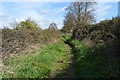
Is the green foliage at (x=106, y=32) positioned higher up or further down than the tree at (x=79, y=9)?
further down

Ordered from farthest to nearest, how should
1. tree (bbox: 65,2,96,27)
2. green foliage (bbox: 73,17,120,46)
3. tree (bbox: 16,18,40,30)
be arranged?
1. tree (bbox: 65,2,96,27)
2. tree (bbox: 16,18,40,30)
3. green foliage (bbox: 73,17,120,46)

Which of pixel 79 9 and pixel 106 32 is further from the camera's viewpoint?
pixel 79 9

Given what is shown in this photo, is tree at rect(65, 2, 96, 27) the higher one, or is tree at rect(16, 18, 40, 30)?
tree at rect(65, 2, 96, 27)

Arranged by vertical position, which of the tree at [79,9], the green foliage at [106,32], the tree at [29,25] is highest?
the tree at [79,9]

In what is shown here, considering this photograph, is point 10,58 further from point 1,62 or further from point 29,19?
point 29,19

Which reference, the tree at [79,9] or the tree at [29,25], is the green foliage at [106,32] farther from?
the tree at [79,9]

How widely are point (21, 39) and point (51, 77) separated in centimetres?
482

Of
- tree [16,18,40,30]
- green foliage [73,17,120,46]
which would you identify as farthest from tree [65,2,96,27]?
green foliage [73,17,120,46]

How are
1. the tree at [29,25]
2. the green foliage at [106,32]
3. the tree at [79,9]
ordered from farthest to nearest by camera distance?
the tree at [79,9]
the tree at [29,25]
the green foliage at [106,32]

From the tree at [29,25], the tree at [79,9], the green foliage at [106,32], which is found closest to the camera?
the green foliage at [106,32]

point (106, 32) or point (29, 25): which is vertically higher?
point (29, 25)

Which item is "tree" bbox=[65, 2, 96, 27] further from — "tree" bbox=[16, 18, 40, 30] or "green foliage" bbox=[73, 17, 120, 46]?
"green foliage" bbox=[73, 17, 120, 46]

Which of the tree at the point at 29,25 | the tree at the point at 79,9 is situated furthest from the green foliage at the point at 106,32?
the tree at the point at 79,9

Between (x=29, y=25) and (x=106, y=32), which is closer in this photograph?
(x=106, y=32)
